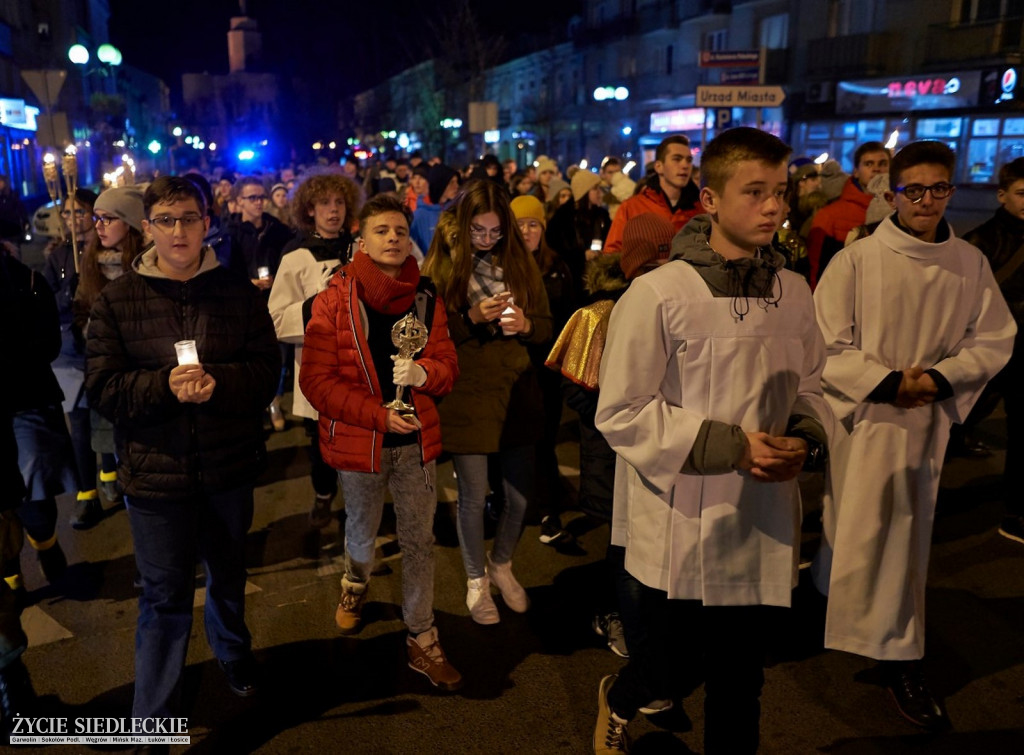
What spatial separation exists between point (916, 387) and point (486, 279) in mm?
2062

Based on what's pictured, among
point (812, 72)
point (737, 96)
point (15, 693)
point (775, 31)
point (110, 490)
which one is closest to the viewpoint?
point (15, 693)

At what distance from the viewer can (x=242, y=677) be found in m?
4.01

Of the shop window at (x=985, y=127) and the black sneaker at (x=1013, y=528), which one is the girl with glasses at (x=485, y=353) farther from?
the shop window at (x=985, y=127)

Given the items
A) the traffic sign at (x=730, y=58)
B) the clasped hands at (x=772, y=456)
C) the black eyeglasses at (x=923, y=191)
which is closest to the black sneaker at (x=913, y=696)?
the clasped hands at (x=772, y=456)

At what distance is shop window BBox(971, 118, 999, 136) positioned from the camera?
27064 millimetres

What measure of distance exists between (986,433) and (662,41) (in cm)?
4021

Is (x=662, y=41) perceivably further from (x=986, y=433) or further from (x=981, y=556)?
(x=981, y=556)

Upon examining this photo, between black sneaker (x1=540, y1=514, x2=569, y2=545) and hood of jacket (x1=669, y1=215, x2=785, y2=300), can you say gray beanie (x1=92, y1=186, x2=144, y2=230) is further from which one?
hood of jacket (x1=669, y1=215, x2=785, y2=300)

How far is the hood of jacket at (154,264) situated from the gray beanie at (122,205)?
144 cm

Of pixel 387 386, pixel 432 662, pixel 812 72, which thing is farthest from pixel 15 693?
pixel 812 72

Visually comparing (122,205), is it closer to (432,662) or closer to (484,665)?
(432,662)

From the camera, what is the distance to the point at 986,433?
7.98m

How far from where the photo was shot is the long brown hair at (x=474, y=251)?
175 inches

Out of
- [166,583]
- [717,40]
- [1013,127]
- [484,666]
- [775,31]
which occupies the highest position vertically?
[717,40]
